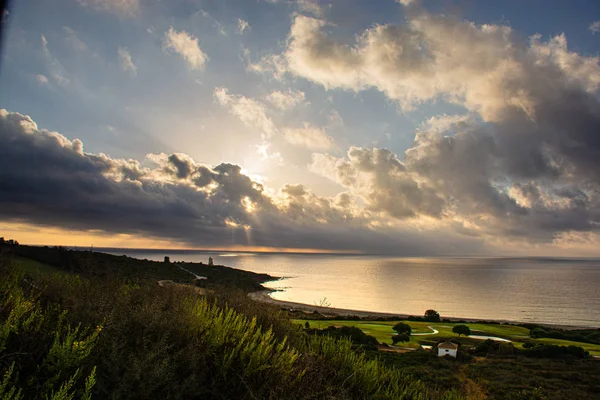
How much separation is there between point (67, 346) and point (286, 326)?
20.6 feet

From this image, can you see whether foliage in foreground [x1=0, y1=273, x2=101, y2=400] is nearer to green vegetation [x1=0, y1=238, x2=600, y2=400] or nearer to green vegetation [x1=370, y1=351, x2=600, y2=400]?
green vegetation [x1=0, y1=238, x2=600, y2=400]

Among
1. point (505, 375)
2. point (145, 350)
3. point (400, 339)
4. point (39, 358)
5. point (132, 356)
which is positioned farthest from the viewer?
point (400, 339)

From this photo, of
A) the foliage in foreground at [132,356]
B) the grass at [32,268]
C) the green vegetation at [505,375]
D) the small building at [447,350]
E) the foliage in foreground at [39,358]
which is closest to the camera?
the foliage in foreground at [39,358]

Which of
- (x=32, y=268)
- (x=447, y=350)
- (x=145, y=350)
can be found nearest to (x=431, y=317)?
(x=447, y=350)

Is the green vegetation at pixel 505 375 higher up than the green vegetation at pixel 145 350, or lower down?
lower down

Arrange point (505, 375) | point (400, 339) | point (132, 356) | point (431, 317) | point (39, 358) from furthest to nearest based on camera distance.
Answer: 1. point (431, 317)
2. point (400, 339)
3. point (505, 375)
4. point (132, 356)
5. point (39, 358)

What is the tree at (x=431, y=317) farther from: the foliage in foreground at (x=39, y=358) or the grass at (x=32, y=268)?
the foliage in foreground at (x=39, y=358)

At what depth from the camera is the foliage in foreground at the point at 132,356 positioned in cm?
414

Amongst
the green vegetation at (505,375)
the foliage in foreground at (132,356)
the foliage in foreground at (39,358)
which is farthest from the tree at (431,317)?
the foliage in foreground at (39,358)

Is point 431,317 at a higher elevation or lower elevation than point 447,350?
lower

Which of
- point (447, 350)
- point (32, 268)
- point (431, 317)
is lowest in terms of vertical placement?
point (431, 317)

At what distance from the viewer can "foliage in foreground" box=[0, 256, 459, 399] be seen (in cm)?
414

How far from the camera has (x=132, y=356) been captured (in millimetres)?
4781

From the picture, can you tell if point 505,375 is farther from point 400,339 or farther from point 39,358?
point 39,358
